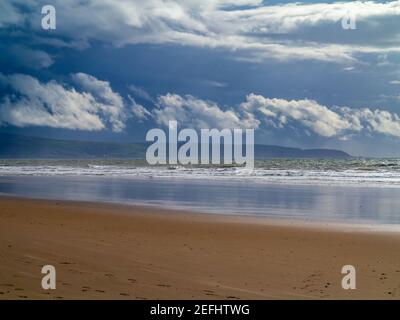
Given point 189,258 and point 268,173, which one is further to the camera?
point 268,173

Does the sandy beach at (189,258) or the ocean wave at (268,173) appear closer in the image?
the sandy beach at (189,258)

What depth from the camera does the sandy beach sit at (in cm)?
857

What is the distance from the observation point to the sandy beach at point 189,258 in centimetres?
857

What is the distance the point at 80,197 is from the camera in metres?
26.6

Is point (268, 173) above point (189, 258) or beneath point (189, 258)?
above

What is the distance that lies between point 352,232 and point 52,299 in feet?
33.3

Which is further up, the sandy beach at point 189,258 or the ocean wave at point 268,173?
the ocean wave at point 268,173

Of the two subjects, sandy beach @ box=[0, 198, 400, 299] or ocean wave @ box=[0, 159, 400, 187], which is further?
ocean wave @ box=[0, 159, 400, 187]

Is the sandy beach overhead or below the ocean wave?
below

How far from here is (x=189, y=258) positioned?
11.2m

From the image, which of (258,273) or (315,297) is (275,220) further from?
(315,297)

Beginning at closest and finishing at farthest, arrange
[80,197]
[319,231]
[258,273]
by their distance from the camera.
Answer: [258,273] → [319,231] → [80,197]
